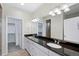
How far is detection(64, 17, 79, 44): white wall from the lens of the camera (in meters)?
1.68

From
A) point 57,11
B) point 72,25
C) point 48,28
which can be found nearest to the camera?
point 72,25

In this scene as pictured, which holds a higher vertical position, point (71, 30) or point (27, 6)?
point (27, 6)

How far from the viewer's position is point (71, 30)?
1.82 m

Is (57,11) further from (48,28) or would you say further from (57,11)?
(48,28)

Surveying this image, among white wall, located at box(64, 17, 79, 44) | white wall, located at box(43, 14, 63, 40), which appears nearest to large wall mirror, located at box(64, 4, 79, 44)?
white wall, located at box(64, 17, 79, 44)

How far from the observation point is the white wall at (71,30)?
1681 millimetres

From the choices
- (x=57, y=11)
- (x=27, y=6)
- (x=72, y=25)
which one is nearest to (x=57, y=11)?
(x=57, y=11)

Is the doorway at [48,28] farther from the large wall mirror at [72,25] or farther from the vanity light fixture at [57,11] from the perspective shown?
the large wall mirror at [72,25]

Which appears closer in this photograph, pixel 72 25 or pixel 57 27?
pixel 72 25

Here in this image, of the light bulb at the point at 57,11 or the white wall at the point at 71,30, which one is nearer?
the white wall at the point at 71,30

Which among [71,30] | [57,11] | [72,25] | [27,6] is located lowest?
[71,30]

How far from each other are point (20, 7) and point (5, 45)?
1.93 metres

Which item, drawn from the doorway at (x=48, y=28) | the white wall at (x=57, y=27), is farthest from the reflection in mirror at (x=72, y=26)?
the doorway at (x=48, y=28)

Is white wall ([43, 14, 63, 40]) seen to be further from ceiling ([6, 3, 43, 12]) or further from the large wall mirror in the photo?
ceiling ([6, 3, 43, 12])
